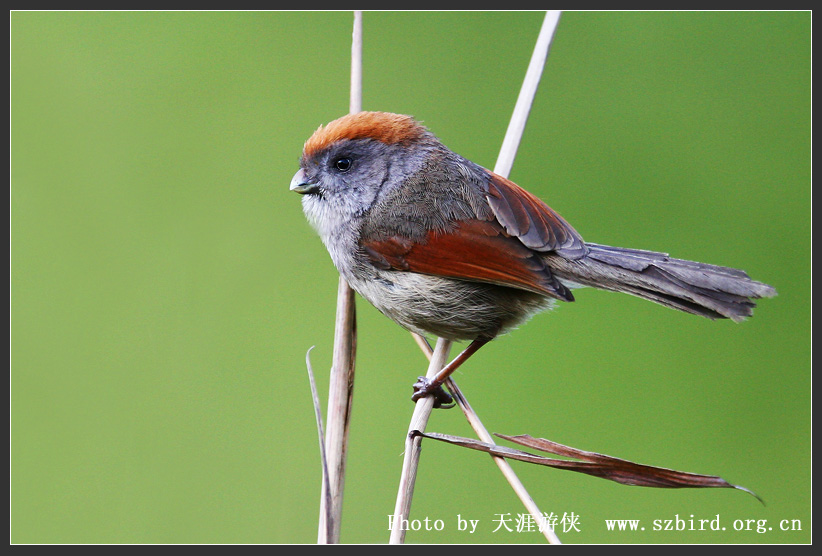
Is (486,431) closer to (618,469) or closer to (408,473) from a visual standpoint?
(408,473)

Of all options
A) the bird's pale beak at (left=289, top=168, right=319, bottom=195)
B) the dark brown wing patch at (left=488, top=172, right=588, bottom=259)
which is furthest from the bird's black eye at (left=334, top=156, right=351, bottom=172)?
the dark brown wing patch at (left=488, top=172, right=588, bottom=259)

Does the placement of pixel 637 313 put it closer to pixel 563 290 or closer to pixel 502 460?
pixel 563 290

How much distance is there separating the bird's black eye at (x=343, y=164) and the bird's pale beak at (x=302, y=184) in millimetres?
110

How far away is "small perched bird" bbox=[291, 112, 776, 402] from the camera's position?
246cm

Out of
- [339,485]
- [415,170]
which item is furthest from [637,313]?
[339,485]

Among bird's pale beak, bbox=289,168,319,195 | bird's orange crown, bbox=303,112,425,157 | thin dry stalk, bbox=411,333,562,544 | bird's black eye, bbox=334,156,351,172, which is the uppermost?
bird's orange crown, bbox=303,112,425,157

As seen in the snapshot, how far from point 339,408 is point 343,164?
974mm

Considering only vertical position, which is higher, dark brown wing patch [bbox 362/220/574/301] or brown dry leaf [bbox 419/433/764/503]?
dark brown wing patch [bbox 362/220/574/301]

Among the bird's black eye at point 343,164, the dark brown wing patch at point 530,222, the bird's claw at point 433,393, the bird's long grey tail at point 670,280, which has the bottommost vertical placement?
the bird's claw at point 433,393

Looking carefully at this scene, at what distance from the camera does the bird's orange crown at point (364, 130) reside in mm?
2607

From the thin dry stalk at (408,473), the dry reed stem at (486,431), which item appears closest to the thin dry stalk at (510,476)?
the dry reed stem at (486,431)

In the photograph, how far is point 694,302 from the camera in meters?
2.30

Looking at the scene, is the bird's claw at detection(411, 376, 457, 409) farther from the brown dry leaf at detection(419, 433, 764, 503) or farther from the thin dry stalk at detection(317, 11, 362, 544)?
the brown dry leaf at detection(419, 433, 764, 503)

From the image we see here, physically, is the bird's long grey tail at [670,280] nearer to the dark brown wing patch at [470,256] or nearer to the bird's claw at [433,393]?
the dark brown wing patch at [470,256]
